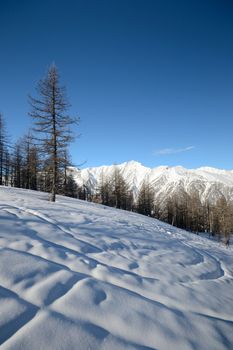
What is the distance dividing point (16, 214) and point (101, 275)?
3.93 m

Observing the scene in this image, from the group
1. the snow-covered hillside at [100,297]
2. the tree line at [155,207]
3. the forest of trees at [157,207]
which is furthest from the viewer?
the tree line at [155,207]

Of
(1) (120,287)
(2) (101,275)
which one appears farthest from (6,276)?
(1) (120,287)

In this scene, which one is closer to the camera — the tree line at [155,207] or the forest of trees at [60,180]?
the forest of trees at [60,180]

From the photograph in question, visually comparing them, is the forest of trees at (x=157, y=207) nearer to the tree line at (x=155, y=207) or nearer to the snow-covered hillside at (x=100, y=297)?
the tree line at (x=155, y=207)

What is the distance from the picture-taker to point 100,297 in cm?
292

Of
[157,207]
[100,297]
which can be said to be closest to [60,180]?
[100,297]

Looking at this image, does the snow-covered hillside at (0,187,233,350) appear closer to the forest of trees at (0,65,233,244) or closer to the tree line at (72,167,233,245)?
the forest of trees at (0,65,233,244)

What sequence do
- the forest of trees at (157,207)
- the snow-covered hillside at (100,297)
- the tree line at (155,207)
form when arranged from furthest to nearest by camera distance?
the tree line at (155,207)
the forest of trees at (157,207)
the snow-covered hillside at (100,297)

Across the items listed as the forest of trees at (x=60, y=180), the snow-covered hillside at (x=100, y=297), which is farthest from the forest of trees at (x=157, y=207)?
the snow-covered hillside at (x=100, y=297)

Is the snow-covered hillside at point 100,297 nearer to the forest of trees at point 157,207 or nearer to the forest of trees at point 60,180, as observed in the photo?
the forest of trees at point 60,180

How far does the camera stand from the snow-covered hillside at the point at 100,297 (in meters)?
2.21

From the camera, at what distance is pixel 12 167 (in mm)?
36406

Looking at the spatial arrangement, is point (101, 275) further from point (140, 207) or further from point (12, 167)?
point (140, 207)

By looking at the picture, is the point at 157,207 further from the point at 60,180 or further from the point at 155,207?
the point at 60,180
